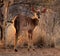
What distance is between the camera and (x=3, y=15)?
26.6ft

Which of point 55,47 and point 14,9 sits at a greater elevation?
point 14,9

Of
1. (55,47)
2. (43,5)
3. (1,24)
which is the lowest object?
(55,47)

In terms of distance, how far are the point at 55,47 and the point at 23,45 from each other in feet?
3.36

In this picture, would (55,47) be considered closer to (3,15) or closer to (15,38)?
(15,38)

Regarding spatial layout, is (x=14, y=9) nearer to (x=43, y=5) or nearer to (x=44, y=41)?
(x=43, y=5)

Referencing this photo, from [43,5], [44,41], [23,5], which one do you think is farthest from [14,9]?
[44,41]

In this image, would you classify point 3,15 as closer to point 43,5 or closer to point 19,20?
point 19,20

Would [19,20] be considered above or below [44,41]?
above

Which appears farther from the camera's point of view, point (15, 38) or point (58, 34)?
point (58, 34)

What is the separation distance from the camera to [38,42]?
8688 millimetres

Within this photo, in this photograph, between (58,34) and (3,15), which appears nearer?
(3,15)

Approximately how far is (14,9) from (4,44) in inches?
44.3

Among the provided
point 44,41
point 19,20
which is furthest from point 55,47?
point 19,20

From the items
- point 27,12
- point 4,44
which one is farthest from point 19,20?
point 4,44
